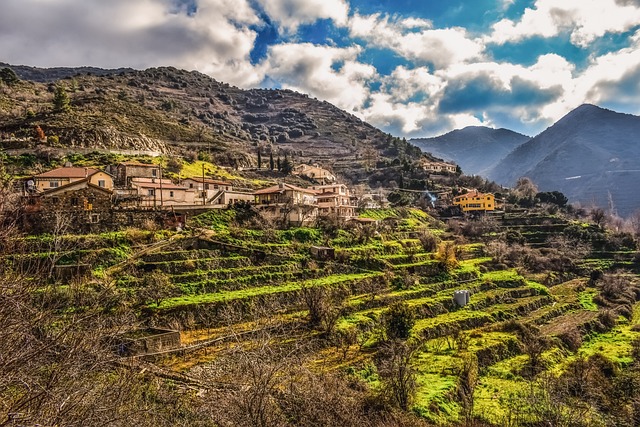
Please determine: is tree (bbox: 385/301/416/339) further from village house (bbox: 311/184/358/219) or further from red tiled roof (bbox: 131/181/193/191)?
red tiled roof (bbox: 131/181/193/191)

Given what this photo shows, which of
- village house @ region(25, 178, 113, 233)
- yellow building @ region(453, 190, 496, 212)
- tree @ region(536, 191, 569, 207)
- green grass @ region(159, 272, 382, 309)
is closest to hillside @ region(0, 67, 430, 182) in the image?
village house @ region(25, 178, 113, 233)

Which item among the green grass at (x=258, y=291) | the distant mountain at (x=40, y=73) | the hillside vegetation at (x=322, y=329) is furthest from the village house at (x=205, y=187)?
the distant mountain at (x=40, y=73)

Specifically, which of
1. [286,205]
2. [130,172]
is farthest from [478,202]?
[130,172]

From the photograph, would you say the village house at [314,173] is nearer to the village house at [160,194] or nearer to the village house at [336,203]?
the village house at [336,203]

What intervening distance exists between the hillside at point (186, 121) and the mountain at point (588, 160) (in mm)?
57070

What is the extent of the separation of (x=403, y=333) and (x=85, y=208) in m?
27.5

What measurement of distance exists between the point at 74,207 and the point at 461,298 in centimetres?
3315

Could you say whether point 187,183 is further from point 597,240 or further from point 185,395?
point 597,240

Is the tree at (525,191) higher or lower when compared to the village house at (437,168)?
lower

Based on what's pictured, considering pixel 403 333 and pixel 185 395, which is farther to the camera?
pixel 403 333

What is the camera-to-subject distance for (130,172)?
146 feet

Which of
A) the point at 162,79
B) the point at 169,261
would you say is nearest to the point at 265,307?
the point at 169,261

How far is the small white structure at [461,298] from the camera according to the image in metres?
32.5

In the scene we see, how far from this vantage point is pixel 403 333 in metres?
25.0
